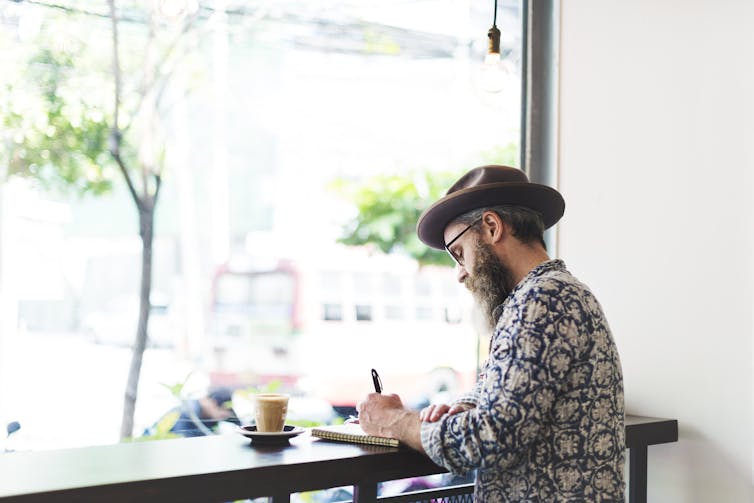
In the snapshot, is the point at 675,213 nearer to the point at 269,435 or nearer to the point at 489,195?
the point at 489,195

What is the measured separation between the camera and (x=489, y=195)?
1885 millimetres

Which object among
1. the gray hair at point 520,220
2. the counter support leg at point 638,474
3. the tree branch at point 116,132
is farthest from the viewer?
the counter support leg at point 638,474

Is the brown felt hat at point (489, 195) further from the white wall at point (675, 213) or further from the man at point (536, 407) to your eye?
the white wall at point (675, 213)

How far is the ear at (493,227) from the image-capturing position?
6.11 ft

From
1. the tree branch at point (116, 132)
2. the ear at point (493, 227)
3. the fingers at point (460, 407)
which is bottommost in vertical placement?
the fingers at point (460, 407)

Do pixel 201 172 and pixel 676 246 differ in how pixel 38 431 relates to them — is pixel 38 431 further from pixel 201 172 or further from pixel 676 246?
pixel 676 246

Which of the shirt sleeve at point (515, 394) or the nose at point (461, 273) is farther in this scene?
the nose at point (461, 273)

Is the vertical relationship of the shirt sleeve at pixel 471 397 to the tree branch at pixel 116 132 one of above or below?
below

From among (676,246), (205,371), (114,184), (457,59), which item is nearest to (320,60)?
(457,59)

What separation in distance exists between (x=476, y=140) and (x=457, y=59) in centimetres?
30

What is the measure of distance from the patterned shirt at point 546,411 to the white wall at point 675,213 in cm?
99

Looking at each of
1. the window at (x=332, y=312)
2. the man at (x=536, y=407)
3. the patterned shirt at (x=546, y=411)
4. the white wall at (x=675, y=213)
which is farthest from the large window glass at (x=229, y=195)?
the patterned shirt at (x=546, y=411)

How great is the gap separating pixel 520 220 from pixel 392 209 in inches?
42.3

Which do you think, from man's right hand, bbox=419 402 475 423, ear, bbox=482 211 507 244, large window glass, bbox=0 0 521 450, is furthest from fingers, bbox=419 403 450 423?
large window glass, bbox=0 0 521 450
